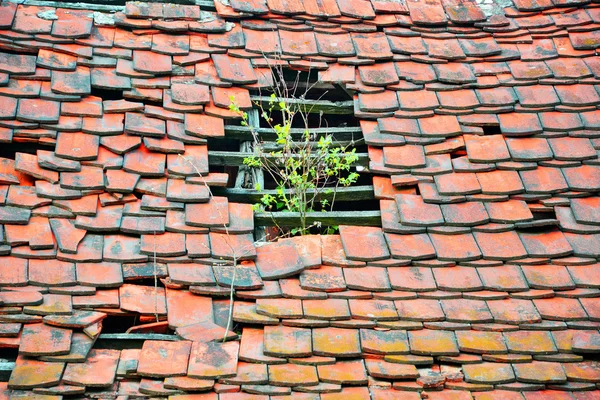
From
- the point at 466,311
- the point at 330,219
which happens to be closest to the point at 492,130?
the point at 330,219

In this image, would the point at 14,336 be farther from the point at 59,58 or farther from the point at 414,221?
the point at 414,221

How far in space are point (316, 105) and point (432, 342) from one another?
1.88 metres

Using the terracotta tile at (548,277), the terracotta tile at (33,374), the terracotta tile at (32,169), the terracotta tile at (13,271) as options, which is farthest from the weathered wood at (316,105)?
the terracotta tile at (33,374)

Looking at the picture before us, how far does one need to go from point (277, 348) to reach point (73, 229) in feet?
4.49

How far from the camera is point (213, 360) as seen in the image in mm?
3555

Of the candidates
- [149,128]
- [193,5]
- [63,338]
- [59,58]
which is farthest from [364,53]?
[63,338]

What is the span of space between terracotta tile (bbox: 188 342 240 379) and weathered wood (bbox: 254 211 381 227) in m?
0.93

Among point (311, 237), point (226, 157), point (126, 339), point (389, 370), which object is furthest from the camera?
point (226, 157)

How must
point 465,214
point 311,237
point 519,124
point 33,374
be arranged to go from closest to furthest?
point 33,374 → point 311,237 → point 465,214 → point 519,124

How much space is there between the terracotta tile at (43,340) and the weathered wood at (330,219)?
53.8 inches

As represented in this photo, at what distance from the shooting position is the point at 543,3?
537cm

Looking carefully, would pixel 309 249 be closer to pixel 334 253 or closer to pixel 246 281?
pixel 334 253

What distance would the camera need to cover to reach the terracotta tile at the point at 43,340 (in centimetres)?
345

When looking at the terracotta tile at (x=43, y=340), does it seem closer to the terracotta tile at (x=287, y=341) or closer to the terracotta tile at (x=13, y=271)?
the terracotta tile at (x=13, y=271)
